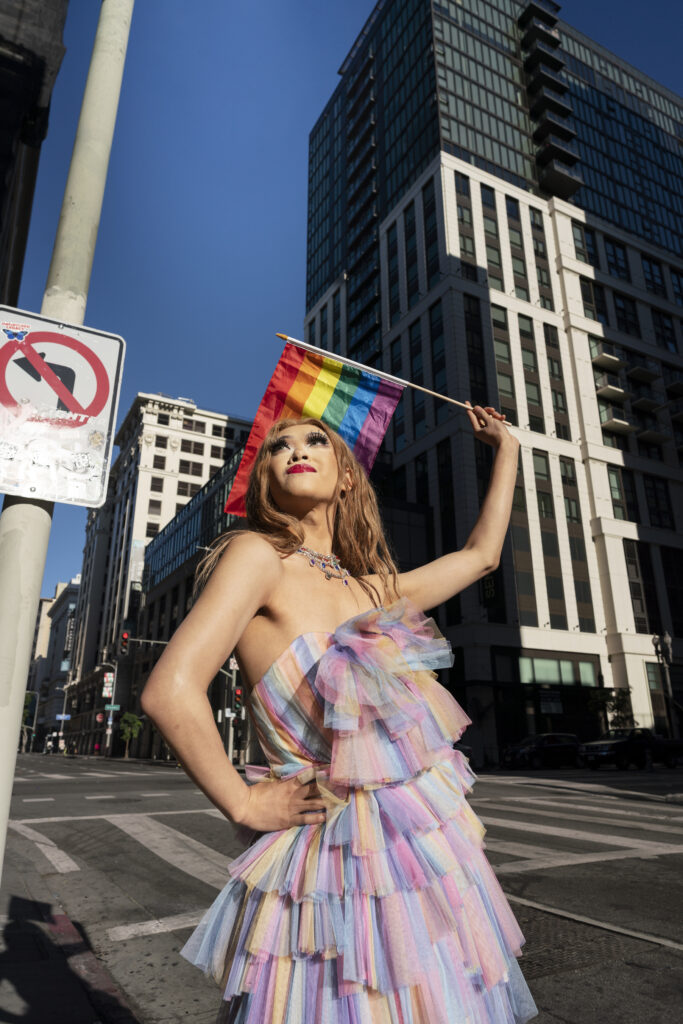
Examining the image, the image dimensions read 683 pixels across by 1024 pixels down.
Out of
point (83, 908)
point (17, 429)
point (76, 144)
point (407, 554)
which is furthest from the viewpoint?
point (407, 554)

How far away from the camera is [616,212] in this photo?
180 ft

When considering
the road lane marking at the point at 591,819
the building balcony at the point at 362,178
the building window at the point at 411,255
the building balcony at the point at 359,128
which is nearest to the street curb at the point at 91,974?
the road lane marking at the point at 591,819

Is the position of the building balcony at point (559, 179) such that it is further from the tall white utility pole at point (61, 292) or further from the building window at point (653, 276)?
the tall white utility pole at point (61, 292)

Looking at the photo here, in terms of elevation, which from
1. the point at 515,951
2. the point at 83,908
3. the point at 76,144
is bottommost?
the point at 83,908

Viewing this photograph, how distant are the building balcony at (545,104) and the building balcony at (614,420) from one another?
27095 mm

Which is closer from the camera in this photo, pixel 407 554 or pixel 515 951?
pixel 515 951

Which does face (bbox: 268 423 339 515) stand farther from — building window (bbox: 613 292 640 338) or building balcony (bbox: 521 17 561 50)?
building balcony (bbox: 521 17 561 50)

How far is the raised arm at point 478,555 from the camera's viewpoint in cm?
215

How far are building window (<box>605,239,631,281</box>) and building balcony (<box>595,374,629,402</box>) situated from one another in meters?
9.59

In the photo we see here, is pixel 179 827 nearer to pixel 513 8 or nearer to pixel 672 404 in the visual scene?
pixel 672 404

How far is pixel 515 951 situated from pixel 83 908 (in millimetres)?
5192

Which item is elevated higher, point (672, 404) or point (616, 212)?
point (616, 212)

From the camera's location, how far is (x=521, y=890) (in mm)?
5449

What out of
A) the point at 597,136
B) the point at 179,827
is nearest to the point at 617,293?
the point at 597,136
